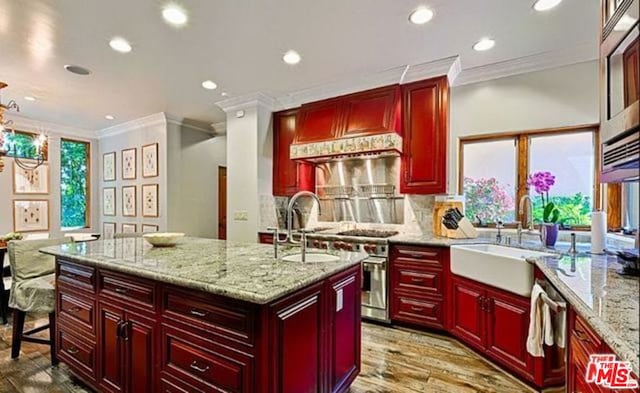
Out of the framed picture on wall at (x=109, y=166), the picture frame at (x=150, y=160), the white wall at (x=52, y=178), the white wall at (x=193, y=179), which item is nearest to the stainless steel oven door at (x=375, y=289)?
the white wall at (x=193, y=179)

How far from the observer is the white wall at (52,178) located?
16.7 ft

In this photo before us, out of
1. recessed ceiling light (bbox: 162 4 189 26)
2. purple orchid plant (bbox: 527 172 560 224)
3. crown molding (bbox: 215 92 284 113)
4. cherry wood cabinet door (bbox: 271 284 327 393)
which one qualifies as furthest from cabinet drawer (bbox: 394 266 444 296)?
recessed ceiling light (bbox: 162 4 189 26)

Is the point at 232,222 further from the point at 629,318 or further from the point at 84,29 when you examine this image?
the point at 629,318

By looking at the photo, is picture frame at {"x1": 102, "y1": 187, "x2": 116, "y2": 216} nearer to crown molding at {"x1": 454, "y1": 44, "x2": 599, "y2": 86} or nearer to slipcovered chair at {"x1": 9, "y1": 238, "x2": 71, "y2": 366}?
slipcovered chair at {"x1": 9, "y1": 238, "x2": 71, "y2": 366}

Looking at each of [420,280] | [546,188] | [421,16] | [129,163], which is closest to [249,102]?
[421,16]

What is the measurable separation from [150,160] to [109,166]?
1.43 meters

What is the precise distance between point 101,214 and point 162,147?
7.78 ft

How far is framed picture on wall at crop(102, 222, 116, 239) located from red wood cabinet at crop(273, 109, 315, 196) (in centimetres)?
377

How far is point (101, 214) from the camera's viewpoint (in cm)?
633

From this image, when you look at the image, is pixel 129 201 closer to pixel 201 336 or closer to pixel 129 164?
pixel 129 164

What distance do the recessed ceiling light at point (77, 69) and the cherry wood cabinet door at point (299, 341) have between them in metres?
3.58

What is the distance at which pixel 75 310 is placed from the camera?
2205 mm

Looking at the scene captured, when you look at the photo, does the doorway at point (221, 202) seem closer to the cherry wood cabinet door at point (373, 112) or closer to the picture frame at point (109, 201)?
the picture frame at point (109, 201)

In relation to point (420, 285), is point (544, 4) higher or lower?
higher
